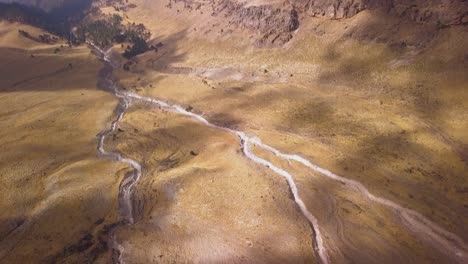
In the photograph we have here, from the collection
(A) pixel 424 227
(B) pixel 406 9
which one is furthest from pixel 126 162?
(B) pixel 406 9

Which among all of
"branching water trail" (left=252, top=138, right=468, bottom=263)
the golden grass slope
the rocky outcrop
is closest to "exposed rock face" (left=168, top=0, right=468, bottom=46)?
the rocky outcrop

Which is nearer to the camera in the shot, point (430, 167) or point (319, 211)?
point (319, 211)

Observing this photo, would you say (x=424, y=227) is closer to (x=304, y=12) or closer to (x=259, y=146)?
(x=259, y=146)

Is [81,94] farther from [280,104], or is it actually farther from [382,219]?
[382,219]

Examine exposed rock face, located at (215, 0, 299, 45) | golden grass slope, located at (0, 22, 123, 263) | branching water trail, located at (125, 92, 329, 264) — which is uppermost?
exposed rock face, located at (215, 0, 299, 45)

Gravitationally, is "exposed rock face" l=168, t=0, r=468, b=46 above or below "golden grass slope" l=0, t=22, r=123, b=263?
above

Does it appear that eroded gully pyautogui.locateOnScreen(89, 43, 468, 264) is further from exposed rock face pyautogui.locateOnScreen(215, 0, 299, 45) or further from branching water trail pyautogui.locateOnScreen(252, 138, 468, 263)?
exposed rock face pyautogui.locateOnScreen(215, 0, 299, 45)

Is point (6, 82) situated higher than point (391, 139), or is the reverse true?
point (391, 139)

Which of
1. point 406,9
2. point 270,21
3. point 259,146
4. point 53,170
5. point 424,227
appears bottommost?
point 53,170

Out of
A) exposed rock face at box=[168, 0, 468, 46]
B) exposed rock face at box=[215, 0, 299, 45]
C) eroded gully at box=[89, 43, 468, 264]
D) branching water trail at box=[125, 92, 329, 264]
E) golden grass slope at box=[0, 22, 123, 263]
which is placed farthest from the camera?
exposed rock face at box=[215, 0, 299, 45]

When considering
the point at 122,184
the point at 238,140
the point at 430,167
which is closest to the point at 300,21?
the point at 238,140

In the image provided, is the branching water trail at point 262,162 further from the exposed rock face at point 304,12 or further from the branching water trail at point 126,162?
the exposed rock face at point 304,12
